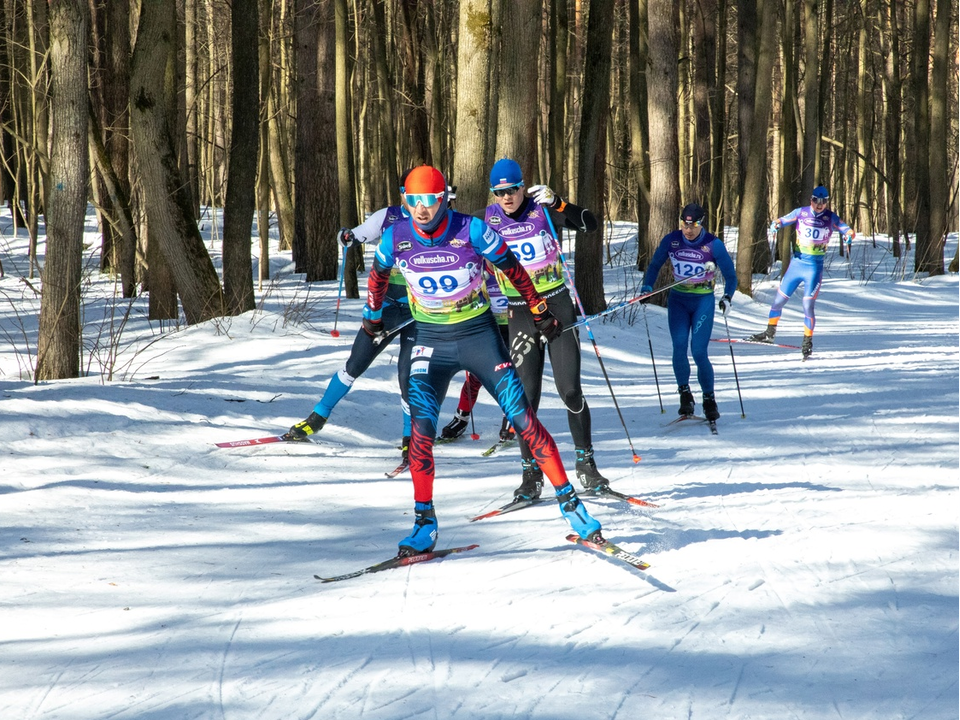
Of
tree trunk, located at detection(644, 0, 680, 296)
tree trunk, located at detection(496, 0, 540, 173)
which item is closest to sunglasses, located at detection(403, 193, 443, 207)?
tree trunk, located at detection(496, 0, 540, 173)

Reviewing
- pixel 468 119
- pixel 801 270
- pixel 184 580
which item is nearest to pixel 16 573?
pixel 184 580

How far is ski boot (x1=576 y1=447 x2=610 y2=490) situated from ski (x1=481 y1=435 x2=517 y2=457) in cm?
210

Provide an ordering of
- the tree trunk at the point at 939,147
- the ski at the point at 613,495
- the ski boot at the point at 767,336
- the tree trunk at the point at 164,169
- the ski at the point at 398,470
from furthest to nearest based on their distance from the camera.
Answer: the tree trunk at the point at 939,147, the ski boot at the point at 767,336, the tree trunk at the point at 164,169, the ski at the point at 398,470, the ski at the point at 613,495

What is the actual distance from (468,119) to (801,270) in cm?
611

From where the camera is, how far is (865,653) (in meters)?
4.41

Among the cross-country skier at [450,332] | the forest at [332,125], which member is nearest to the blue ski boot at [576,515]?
the cross-country skier at [450,332]

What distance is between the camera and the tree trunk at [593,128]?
15570 mm

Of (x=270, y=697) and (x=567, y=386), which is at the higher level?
(x=567, y=386)

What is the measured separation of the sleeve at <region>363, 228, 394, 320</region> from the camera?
587 cm

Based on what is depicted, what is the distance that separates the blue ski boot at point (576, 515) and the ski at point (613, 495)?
51.0 inches

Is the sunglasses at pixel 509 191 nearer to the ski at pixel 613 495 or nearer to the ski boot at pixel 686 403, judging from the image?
the ski at pixel 613 495

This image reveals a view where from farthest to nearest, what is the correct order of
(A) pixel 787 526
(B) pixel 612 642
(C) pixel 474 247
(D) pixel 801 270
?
1. (D) pixel 801 270
2. (A) pixel 787 526
3. (C) pixel 474 247
4. (B) pixel 612 642

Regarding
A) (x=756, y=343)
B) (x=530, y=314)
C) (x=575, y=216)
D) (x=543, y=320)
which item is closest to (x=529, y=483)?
(x=530, y=314)

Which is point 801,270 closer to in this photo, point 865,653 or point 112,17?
point 865,653
